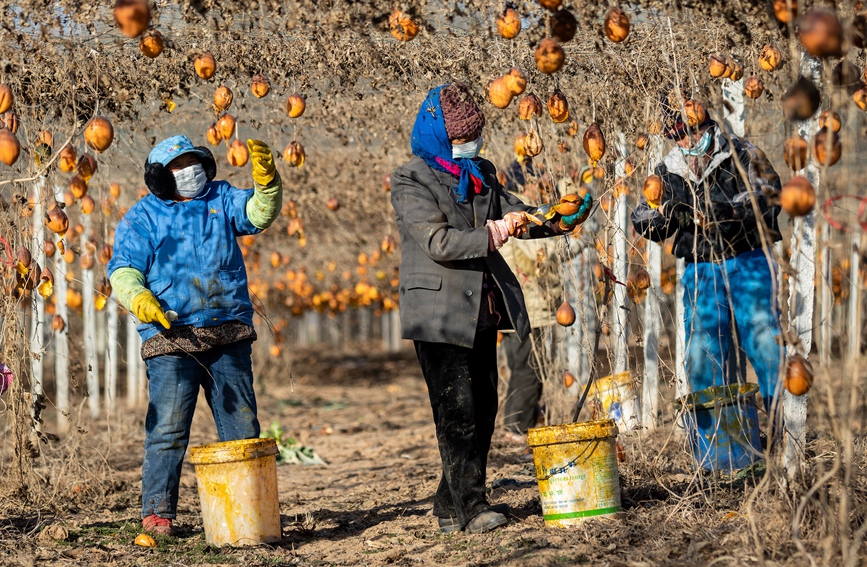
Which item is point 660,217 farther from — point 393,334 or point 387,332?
point 387,332

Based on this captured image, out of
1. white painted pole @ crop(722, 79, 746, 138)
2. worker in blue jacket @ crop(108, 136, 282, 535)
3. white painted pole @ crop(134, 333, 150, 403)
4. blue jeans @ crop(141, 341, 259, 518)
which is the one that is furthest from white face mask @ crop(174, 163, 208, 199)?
white painted pole @ crop(134, 333, 150, 403)

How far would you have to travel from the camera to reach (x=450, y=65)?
A: 14.1 ft

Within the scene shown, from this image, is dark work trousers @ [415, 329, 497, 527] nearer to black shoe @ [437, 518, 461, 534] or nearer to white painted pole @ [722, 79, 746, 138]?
black shoe @ [437, 518, 461, 534]

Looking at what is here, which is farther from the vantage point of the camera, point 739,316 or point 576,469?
point 739,316

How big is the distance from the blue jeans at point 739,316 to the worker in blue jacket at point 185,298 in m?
1.83

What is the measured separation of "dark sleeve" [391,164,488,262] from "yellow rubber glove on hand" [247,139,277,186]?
52cm

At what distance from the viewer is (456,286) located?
3350 millimetres

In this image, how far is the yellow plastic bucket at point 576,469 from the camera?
3305 millimetres

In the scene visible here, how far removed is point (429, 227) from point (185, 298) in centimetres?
104

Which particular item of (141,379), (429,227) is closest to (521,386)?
(429,227)

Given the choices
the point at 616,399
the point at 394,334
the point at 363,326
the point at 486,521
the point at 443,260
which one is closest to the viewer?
the point at 443,260

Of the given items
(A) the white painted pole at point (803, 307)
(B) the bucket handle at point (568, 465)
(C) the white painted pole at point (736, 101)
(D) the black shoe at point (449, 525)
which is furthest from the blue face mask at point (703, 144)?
(D) the black shoe at point (449, 525)

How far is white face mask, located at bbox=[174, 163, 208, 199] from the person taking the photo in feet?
12.3

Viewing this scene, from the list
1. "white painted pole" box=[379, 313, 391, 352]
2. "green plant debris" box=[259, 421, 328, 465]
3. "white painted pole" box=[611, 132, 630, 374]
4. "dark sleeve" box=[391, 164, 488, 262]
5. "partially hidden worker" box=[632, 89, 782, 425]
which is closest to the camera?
"dark sleeve" box=[391, 164, 488, 262]
